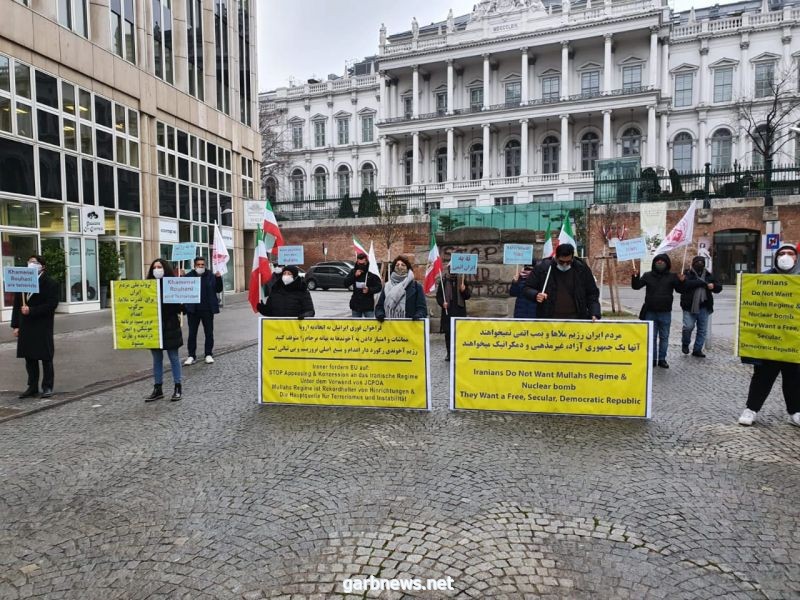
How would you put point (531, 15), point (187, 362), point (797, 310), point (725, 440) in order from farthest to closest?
point (531, 15) → point (187, 362) → point (797, 310) → point (725, 440)

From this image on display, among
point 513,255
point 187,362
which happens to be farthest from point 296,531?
point 513,255

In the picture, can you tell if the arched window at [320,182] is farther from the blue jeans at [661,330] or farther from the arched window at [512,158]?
the blue jeans at [661,330]

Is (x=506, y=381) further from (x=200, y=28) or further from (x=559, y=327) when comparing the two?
(x=200, y=28)

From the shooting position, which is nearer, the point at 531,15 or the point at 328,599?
the point at 328,599

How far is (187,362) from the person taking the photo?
1048 cm

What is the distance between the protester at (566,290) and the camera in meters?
7.06

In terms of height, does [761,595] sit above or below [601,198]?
below

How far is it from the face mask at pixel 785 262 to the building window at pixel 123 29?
23.5m

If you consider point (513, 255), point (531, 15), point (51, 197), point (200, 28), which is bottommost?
point (513, 255)

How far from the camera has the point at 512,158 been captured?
58031mm

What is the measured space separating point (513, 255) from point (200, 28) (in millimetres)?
23696

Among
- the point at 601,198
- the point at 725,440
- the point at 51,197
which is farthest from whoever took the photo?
the point at 601,198

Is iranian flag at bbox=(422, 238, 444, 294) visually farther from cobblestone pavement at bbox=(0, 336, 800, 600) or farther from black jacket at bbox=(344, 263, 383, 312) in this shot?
cobblestone pavement at bbox=(0, 336, 800, 600)

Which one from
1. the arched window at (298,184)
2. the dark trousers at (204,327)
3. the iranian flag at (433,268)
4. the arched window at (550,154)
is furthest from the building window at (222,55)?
the arched window at (298,184)
